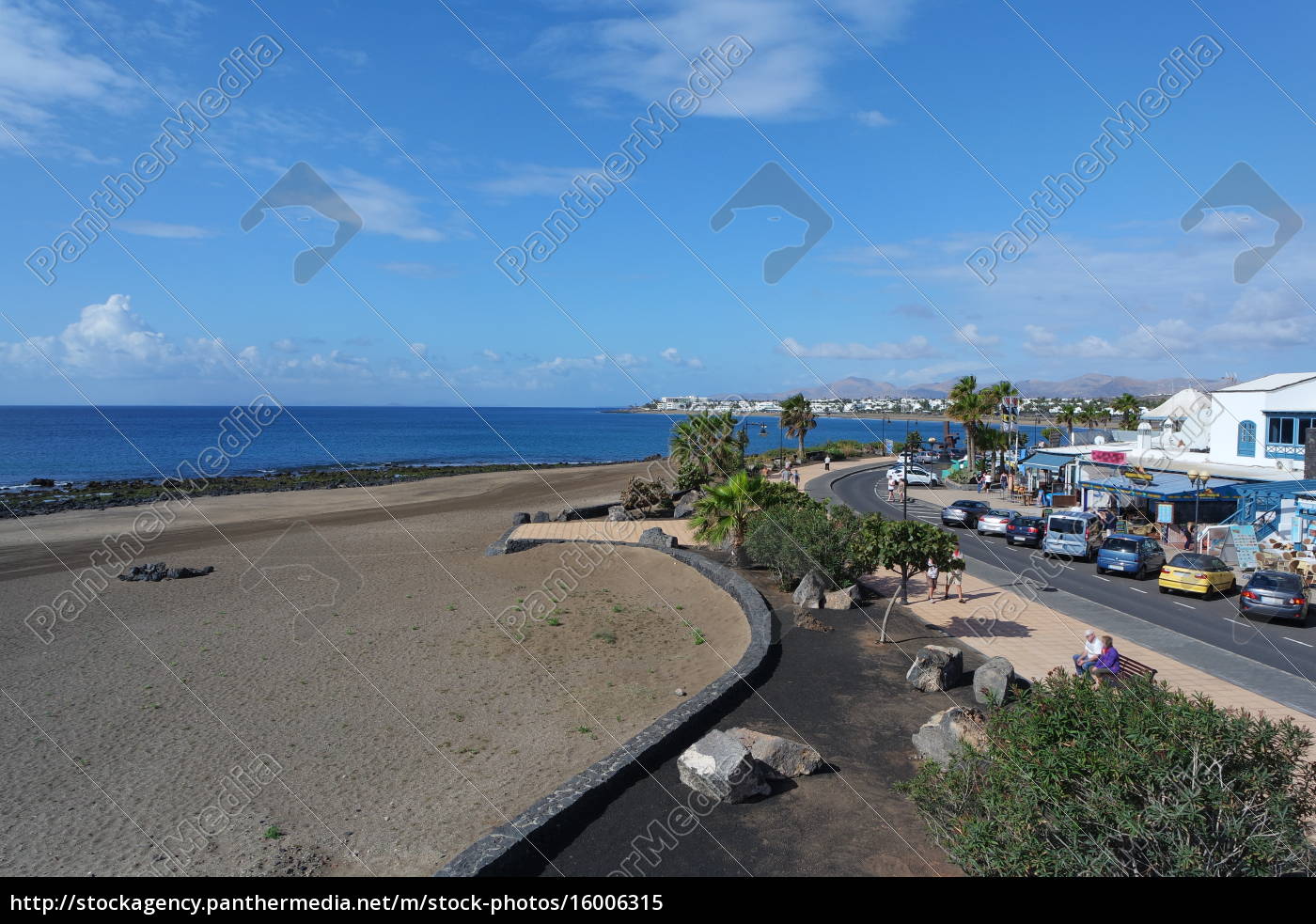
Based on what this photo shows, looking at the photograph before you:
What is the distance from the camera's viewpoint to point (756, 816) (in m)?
8.42

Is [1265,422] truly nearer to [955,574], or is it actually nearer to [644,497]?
[955,574]

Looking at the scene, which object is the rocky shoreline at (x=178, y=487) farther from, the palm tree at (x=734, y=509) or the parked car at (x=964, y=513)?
the parked car at (x=964, y=513)

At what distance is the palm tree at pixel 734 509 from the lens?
23281 millimetres

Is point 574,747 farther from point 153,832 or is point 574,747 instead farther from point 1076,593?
point 1076,593

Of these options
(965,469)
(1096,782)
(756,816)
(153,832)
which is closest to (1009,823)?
(1096,782)

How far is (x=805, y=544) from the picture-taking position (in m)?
19.8

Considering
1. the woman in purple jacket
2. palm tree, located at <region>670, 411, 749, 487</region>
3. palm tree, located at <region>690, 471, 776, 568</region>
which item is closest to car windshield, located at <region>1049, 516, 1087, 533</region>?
palm tree, located at <region>690, 471, 776, 568</region>

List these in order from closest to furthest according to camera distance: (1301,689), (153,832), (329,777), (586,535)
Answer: (153,832) → (329,777) → (1301,689) → (586,535)

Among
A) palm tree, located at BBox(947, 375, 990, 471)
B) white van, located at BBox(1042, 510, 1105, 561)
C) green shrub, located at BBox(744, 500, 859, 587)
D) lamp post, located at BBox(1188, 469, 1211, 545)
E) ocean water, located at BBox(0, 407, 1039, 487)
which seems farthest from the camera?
ocean water, located at BBox(0, 407, 1039, 487)

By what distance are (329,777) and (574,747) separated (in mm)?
3568

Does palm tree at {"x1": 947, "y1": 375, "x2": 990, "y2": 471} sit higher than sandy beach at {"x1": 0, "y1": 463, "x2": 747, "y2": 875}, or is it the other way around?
palm tree at {"x1": 947, "y1": 375, "x2": 990, "y2": 471}

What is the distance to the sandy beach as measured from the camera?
9656 mm

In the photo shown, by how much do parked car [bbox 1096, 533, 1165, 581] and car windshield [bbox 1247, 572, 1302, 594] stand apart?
16.1 ft

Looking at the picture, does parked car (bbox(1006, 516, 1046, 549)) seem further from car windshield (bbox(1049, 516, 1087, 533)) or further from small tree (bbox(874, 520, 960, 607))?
small tree (bbox(874, 520, 960, 607))
